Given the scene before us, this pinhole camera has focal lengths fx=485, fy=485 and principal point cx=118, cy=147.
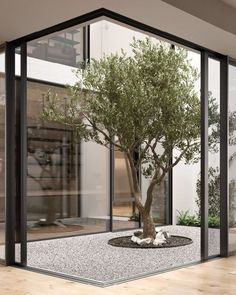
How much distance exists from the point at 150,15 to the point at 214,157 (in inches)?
86.4

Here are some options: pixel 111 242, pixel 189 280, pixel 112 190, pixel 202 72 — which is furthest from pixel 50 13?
pixel 112 190

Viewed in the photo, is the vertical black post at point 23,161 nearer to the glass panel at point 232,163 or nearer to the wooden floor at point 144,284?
the wooden floor at point 144,284

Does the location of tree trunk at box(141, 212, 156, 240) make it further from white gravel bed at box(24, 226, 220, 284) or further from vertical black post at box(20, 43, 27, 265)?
vertical black post at box(20, 43, 27, 265)

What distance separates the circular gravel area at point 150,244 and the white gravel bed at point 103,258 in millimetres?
136

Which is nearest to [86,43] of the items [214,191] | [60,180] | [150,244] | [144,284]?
[60,180]

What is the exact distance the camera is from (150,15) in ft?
14.4

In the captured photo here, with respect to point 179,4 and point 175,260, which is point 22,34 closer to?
point 179,4

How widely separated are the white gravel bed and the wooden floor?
246 millimetres

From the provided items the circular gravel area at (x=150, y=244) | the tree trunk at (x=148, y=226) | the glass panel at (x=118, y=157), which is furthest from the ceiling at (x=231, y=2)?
the glass panel at (x=118, y=157)

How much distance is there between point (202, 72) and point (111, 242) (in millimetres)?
2943

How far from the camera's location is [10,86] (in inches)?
214

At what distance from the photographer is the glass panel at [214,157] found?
5.86m

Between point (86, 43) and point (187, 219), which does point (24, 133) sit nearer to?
point (86, 43)

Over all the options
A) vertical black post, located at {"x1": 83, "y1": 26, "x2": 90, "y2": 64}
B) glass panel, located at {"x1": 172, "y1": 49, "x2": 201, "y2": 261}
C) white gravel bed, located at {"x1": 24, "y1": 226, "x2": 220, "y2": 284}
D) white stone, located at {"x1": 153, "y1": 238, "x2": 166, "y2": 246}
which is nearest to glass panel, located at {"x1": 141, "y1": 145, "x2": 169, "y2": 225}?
glass panel, located at {"x1": 172, "y1": 49, "x2": 201, "y2": 261}
